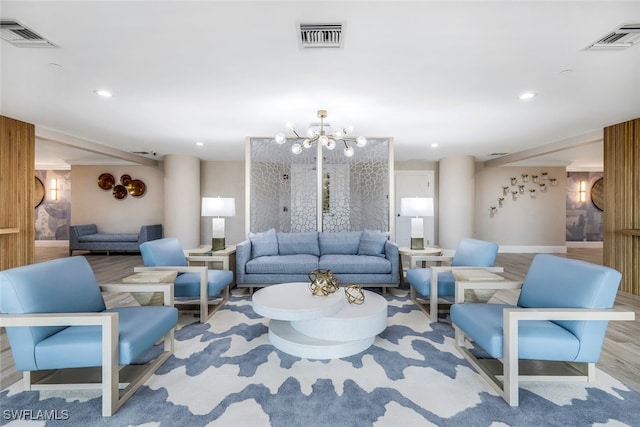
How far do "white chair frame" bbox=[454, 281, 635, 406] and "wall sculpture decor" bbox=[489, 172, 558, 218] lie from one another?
628 centimetres

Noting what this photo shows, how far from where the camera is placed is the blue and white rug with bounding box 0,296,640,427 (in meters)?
1.52

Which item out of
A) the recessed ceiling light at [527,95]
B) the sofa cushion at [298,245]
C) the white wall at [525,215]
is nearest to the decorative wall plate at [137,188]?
the sofa cushion at [298,245]

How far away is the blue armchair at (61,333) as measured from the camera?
1.52m

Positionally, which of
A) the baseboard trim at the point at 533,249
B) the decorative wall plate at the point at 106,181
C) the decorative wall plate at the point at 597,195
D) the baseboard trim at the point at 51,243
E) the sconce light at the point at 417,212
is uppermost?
the decorative wall plate at the point at 106,181

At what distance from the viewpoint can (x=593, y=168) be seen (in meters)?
8.04

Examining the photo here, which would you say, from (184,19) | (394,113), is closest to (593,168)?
(394,113)

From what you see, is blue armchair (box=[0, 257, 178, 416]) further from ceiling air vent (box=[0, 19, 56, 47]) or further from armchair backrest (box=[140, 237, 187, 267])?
ceiling air vent (box=[0, 19, 56, 47])

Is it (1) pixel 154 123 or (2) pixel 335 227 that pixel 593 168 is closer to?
(2) pixel 335 227

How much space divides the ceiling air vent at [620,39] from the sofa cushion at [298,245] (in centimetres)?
355

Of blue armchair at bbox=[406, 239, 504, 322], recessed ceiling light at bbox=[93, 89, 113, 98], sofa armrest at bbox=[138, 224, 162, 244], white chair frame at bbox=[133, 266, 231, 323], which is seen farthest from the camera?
sofa armrest at bbox=[138, 224, 162, 244]

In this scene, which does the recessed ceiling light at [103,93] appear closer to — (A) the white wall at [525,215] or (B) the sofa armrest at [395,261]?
(B) the sofa armrest at [395,261]

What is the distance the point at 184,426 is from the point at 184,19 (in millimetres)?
2466

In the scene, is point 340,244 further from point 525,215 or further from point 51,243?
point 51,243

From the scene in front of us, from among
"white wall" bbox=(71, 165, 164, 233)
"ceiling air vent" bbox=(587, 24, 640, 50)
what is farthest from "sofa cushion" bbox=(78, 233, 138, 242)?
"ceiling air vent" bbox=(587, 24, 640, 50)
